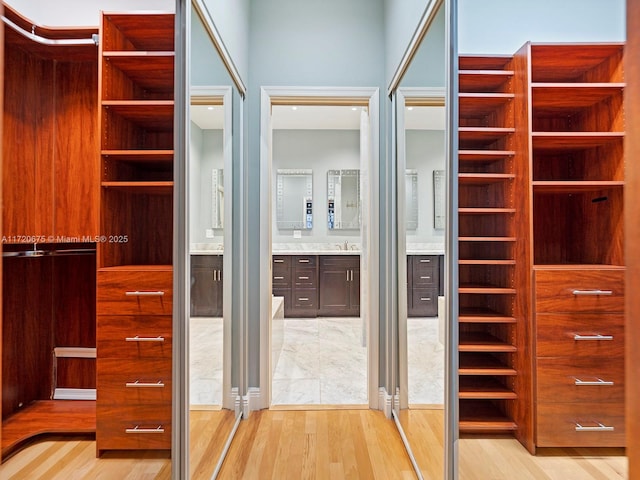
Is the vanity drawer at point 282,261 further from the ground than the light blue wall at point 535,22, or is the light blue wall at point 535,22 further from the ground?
the light blue wall at point 535,22

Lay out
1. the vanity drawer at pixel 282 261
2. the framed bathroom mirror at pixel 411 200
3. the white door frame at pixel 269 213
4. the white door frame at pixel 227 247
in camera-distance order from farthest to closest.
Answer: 1. the vanity drawer at pixel 282 261
2. the white door frame at pixel 269 213
3. the white door frame at pixel 227 247
4. the framed bathroom mirror at pixel 411 200

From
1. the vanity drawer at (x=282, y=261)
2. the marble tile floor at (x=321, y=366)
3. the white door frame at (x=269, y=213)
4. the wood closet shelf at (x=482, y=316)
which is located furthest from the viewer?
the vanity drawer at (x=282, y=261)

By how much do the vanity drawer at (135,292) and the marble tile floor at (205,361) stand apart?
0.83ft

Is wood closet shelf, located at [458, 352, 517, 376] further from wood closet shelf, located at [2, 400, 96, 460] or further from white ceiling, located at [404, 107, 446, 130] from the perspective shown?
wood closet shelf, located at [2, 400, 96, 460]

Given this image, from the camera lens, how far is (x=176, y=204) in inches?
55.0

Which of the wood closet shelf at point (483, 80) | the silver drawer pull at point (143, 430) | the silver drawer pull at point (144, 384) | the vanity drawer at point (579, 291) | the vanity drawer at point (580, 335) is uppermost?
the wood closet shelf at point (483, 80)

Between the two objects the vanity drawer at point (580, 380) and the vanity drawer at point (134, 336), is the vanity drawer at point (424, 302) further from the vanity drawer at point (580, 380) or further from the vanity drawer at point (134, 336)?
the vanity drawer at point (134, 336)

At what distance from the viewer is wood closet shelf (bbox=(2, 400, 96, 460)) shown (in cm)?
66

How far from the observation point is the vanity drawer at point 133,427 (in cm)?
90

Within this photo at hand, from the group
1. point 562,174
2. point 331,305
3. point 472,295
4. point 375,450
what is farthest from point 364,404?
point 331,305

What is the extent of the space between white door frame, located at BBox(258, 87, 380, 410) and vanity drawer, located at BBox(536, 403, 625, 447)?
186 centimetres

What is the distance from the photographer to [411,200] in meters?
2.09

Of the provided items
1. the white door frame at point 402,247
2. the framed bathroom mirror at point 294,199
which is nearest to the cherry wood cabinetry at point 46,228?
the white door frame at point 402,247

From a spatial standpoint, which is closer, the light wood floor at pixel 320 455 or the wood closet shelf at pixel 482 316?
the light wood floor at pixel 320 455
